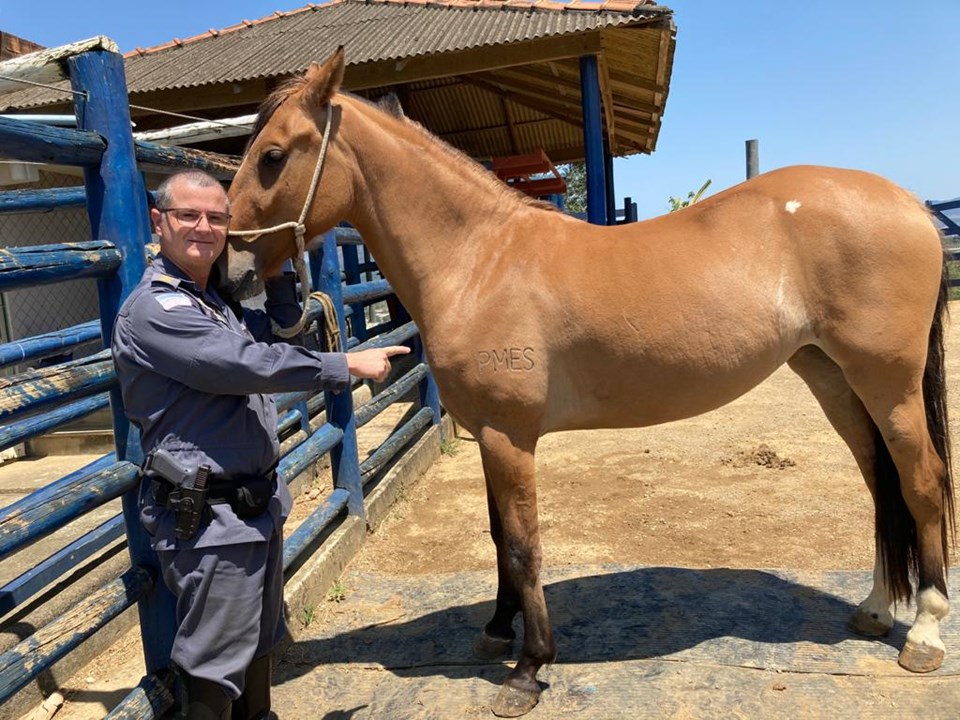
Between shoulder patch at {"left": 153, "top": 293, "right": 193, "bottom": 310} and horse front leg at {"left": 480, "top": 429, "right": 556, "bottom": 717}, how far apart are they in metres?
1.20

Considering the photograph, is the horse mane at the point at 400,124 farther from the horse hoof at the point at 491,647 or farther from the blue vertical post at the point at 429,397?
the blue vertical post at the point at 429,397

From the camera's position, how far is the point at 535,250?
2.54m

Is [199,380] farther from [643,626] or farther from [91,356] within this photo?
[643,626]

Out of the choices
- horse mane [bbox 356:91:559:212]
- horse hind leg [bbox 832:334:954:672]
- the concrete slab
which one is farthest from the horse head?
horse hind leg [bbox 832:334:954:672]

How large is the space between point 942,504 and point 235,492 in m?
2.74

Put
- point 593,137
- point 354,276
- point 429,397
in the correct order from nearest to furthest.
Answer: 1. point 429,397
2. point 593,137
3. point 354,276

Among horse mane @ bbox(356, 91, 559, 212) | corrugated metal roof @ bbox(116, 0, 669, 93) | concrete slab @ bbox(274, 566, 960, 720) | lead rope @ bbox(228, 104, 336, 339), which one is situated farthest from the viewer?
corrugated metal roof @ bbox(116, 0, 669, 93)

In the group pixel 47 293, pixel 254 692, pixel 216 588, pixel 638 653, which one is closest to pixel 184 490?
pixel 216 588

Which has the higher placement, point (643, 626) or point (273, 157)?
point (273, 157)

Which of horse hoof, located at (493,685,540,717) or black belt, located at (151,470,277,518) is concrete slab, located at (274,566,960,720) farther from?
black belt, located at (151,470,277,518)

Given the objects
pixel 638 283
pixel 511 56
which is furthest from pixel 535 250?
pixel 511 56

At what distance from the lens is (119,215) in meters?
2.03

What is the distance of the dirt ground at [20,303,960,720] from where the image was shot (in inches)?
138

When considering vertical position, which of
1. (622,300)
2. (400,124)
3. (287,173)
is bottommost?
(622,300)
